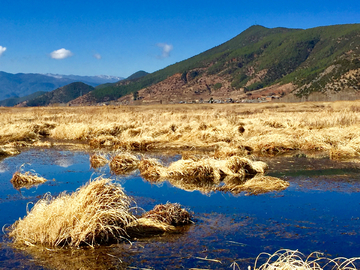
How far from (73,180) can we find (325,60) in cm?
16791

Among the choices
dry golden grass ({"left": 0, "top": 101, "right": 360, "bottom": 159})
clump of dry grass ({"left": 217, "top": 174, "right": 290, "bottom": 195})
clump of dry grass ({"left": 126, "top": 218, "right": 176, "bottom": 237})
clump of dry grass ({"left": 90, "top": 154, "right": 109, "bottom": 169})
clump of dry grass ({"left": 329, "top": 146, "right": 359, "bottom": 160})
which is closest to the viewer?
clump of dry grass ({"left": 126, "top": 218, "right": 176, "bottom": 237})

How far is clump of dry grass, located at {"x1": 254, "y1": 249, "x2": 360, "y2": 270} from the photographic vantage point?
440 cm

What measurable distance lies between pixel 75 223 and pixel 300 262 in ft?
11.6

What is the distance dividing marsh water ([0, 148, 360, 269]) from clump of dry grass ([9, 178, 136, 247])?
23 cm

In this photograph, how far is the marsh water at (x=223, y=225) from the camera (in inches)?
217

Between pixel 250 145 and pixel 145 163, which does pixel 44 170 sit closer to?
pixel 145 163

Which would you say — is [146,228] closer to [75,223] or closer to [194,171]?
[75,223]

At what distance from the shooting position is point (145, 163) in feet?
40.3

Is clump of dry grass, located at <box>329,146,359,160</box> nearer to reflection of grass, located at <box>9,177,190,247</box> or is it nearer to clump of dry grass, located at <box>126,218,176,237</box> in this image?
reflection of grass, located at <box>9,177,190,247</box>

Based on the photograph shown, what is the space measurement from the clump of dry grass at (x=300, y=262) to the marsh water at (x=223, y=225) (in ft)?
0.85

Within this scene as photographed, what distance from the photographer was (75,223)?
6.27 m

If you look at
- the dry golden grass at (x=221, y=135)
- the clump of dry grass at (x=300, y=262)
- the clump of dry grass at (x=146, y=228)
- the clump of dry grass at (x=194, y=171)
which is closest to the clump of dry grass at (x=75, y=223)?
the clump of dry grass at (x=146, y=228)

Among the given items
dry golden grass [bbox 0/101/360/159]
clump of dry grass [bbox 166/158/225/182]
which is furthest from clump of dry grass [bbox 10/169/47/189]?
dry golden grass [bbox 0/101/360/159]

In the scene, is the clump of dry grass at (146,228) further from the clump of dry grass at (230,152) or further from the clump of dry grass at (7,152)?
the clump of dry grass at (7,152)
